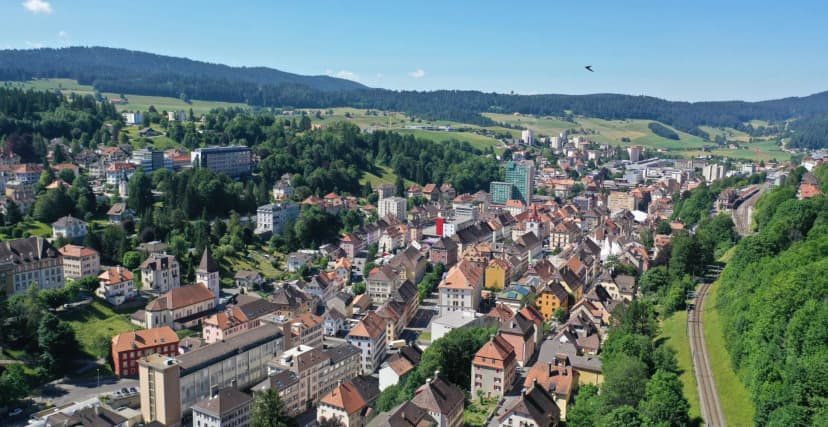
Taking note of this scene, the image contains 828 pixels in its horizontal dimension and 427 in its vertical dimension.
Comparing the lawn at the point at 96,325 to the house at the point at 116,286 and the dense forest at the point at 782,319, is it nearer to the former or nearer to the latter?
the house at the point at 116,286

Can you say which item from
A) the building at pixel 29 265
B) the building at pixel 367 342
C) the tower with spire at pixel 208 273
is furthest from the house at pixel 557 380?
the building at pixel 29 265

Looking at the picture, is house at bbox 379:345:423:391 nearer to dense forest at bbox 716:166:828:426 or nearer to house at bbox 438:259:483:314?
house at bbox 438:259:483:314

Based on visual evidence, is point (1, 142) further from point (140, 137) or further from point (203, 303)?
point (203, 303)

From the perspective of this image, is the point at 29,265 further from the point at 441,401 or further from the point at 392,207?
the point at 392,207

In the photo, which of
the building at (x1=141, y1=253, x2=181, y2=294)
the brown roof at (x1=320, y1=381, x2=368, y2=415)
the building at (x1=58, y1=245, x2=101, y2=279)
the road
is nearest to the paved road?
the brown roof at (x1=320, y1=381, x2=368, y2=415)

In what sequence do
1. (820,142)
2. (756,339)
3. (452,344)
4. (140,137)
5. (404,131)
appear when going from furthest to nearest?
(820,142) < (404,131) < (140,137) < (452,344) < (756,339)

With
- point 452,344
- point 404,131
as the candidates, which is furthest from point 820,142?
point 452,344
